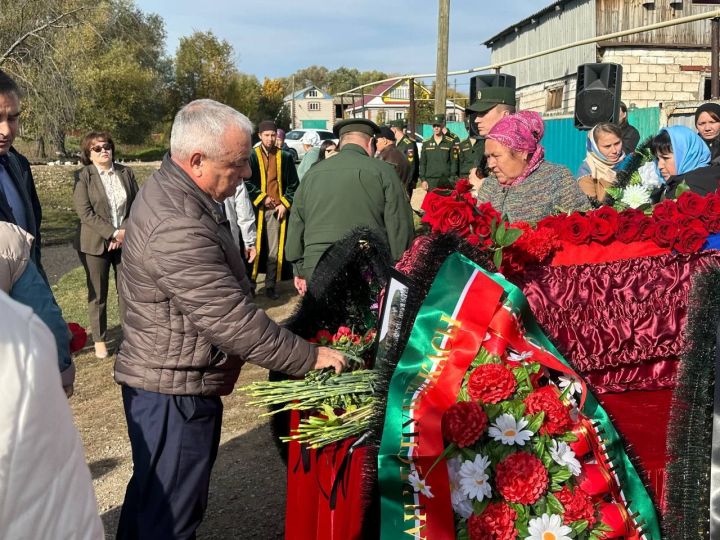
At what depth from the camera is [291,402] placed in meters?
2.94

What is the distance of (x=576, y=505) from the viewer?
2295 millimetres

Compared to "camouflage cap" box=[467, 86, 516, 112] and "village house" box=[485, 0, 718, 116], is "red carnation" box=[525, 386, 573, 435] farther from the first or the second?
"village house" box=[485, 0, 718, 116]

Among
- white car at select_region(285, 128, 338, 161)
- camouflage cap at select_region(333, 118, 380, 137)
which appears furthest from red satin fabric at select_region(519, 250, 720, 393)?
white car at select_region(285, 128, 338, 161)

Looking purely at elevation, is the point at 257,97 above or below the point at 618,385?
above

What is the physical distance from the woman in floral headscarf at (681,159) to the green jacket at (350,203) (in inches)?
65.1

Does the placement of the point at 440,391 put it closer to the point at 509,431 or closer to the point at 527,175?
the point at 509,431

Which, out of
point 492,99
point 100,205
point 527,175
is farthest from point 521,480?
point 100,205

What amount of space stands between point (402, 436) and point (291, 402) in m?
0.72

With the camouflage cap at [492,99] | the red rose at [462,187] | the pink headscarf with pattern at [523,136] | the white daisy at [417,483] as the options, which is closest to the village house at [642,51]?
the camouflage cap at [492,99]

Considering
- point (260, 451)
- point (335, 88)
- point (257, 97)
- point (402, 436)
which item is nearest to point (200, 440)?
point (402, 436)

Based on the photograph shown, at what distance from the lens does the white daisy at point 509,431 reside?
7.59 ft

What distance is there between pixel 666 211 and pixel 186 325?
2175 millimetres

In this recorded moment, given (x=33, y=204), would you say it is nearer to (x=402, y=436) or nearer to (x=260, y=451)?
(x=260, y=451)

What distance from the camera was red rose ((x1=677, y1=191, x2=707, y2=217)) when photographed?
3422 millimetres
